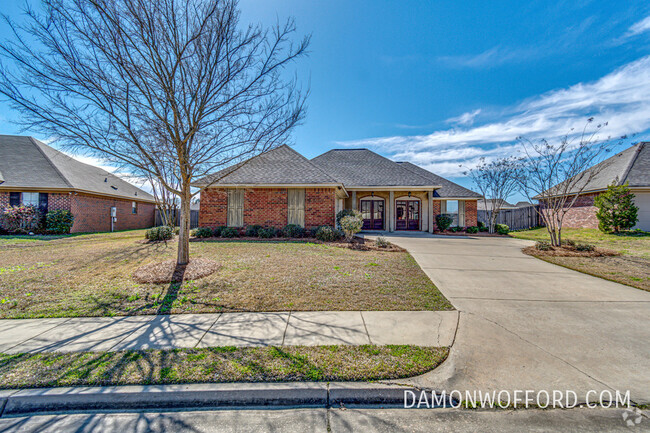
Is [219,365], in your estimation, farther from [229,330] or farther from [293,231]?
[293,231]

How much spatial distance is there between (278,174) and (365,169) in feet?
26.0

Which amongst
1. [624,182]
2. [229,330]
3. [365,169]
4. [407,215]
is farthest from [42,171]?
[624,182]

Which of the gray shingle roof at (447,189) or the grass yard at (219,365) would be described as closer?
the grass yard at (219,365)

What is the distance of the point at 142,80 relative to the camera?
5.98 metres

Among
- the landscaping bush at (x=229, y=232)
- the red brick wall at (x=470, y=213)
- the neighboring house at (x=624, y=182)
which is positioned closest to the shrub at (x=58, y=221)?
the landscaping bush at (x=229, y=232)

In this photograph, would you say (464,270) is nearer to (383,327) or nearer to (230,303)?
(383,327)

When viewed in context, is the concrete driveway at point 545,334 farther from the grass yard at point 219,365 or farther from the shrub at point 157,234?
the shrub at point 157,234

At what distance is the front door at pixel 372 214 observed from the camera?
64.1 feet

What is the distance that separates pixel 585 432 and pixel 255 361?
10.2 ft

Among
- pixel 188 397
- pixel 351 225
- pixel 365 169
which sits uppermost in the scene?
pixel 365 169

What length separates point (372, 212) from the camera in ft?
64.1

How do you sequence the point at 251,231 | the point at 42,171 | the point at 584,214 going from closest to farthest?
the point at 251,231 < the point at 42,171 < the point at 584,214

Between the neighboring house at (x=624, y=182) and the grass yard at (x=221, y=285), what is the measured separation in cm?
1745

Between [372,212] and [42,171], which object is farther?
[372,212]
